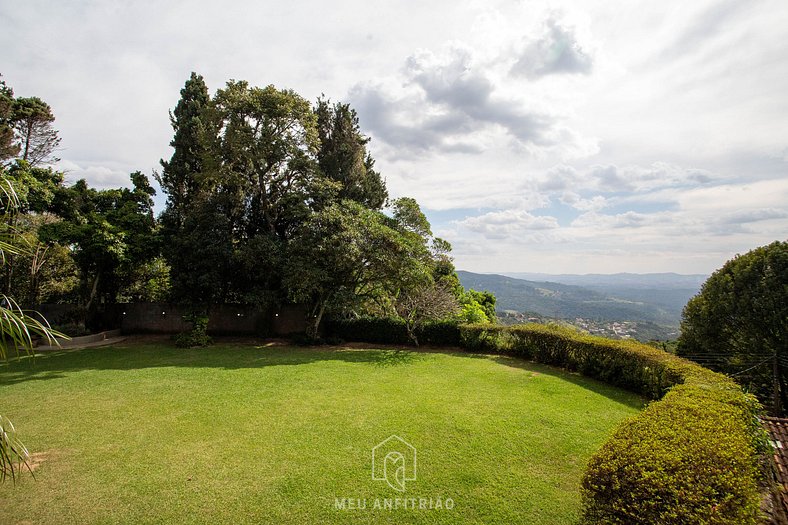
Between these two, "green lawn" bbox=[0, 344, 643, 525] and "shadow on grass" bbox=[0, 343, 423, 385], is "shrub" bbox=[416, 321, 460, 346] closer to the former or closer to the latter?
"shadow on grass" bbox=[0, 343, 423, 385]

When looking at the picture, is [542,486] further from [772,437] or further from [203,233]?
[203,233]

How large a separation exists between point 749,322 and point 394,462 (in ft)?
40.0

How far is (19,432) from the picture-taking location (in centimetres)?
580

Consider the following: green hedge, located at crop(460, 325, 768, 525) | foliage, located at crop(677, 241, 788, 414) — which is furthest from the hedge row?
foliage, located at crop(677, 241, 788, 414)

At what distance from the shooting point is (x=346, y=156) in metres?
18.4

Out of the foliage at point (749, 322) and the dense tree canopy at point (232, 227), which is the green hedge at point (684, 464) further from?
the dense tree canopy at point (232, 227)

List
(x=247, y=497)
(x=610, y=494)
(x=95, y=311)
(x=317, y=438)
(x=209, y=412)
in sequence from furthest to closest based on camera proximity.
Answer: (x=95, y=311) < (x=209, y=412) < (x=317, y=438) < (x=247, y=497) < (x=610, y=494)

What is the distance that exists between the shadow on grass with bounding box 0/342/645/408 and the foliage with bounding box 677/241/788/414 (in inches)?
203

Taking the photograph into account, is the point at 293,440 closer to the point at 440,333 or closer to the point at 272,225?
the point at 440,333

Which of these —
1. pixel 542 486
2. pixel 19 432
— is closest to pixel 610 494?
pixel 542 486

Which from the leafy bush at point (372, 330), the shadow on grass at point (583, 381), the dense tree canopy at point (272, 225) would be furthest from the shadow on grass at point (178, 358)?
the shadow on grass at point (583, 381)

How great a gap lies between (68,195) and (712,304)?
962 inches

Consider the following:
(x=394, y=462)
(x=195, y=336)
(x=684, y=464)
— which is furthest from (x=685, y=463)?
(x=195, y=336)

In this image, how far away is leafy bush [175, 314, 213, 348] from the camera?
1356 cm
